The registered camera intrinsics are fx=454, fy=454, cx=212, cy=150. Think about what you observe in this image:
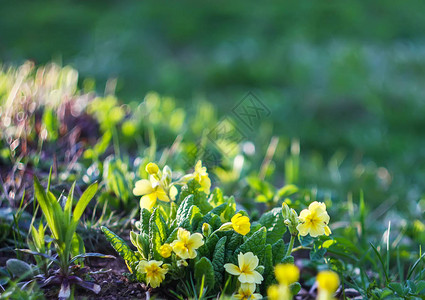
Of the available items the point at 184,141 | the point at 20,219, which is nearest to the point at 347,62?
the point at 184,141

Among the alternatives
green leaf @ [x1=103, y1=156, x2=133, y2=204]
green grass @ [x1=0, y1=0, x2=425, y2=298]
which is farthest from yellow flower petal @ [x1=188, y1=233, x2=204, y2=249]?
green leaf @ [x1=103, y1=156, x2=133, y2=204]

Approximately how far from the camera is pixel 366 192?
3.13 meters

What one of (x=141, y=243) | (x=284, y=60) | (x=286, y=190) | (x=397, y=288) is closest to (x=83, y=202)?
(x=141, y=243)

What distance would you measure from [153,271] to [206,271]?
0.51 ft

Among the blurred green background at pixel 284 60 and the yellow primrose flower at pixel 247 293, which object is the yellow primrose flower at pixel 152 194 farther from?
the blurred green background at pixel 284 60

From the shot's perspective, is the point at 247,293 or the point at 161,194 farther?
the point at 161,194

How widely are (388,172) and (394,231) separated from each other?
3.92 ft

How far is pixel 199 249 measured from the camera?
4.69 ft

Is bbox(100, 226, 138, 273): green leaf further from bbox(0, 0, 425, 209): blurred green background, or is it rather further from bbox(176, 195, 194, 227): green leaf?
bbox(0, 0, 425, 209): blurred green background

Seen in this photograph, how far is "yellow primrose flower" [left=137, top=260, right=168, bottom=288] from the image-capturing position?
4.34 ft

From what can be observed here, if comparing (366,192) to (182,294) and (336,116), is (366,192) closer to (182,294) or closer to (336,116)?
(336,116)

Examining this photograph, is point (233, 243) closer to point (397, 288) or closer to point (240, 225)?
point (240, 225)

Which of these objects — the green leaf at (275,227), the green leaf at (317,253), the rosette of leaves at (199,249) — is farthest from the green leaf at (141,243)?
the green leaf at (317,253)

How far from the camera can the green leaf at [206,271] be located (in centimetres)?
134
